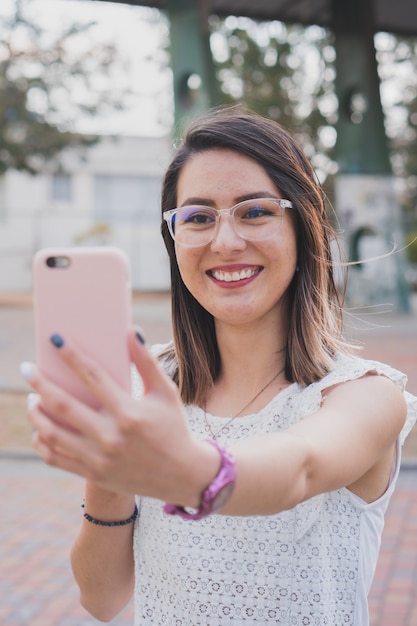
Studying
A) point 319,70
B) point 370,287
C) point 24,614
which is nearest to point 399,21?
point 370,287

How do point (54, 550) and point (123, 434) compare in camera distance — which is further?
point (54, 550)

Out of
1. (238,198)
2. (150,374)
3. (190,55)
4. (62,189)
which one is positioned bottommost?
(150,374)

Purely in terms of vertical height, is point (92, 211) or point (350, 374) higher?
point (92, 211)

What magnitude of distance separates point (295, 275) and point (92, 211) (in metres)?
31.5

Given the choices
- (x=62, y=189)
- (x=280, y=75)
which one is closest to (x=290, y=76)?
(x=280, y=75)

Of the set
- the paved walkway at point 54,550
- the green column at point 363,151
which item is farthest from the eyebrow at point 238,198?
the green column at point 363,151

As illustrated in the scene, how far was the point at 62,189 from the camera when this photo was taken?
33.2 m

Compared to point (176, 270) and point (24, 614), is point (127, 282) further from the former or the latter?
point (24, 614)

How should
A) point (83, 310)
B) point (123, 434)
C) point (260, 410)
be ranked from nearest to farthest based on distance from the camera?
point (123, 434)
point (83, 310)
point (260, 410)

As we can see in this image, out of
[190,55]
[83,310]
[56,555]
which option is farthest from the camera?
[190,55]

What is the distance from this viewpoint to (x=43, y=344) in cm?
101

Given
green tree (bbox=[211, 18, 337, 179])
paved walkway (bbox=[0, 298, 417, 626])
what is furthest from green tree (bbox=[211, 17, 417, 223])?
paved walkway (bbox=[0, 298, 417, 626])

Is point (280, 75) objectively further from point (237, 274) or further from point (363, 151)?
point (237, 274)

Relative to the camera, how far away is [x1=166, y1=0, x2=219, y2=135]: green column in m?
14.2
